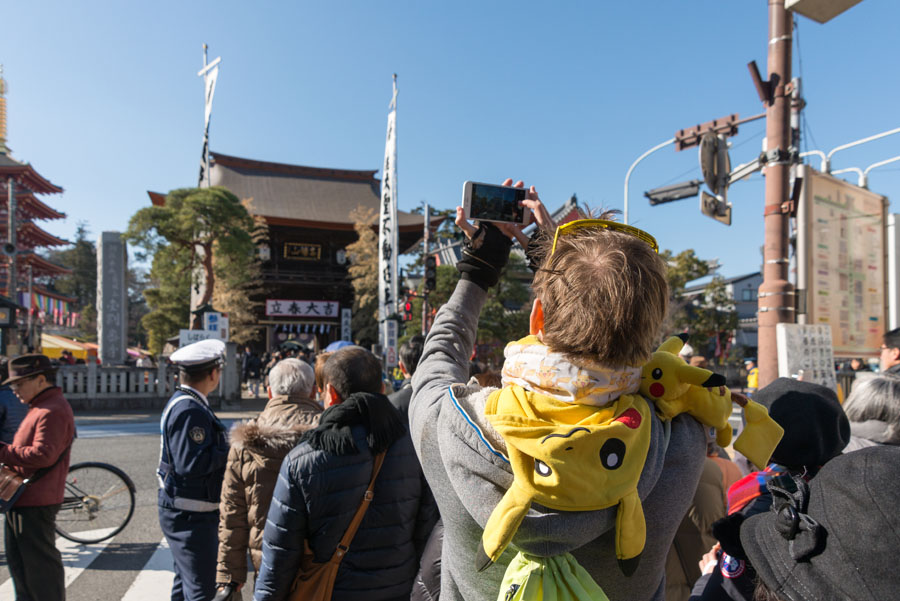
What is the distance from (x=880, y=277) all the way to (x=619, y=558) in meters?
6.67

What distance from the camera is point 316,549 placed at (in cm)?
190

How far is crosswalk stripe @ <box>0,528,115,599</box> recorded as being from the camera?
3.90 meters

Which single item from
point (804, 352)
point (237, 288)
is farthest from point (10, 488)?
point (237, 288)

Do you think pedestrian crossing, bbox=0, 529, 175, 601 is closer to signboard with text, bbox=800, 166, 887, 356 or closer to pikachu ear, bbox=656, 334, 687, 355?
pikachu ear, bbox=656, 334, 687, 355

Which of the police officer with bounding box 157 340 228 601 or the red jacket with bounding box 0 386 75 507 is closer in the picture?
the police officer with bounding box 157 340 228 601

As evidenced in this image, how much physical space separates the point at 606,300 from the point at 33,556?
3.72m

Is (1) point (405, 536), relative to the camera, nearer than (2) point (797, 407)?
No

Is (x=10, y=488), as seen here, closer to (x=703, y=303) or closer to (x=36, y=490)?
(x=36, y=490)

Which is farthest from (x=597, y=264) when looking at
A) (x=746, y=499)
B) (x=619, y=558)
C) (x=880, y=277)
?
(x=880, y=277)

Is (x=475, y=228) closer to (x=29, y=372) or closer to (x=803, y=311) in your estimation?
(x=29, y=372)

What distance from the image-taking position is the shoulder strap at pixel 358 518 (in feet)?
6.34

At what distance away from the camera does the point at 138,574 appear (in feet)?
13.6

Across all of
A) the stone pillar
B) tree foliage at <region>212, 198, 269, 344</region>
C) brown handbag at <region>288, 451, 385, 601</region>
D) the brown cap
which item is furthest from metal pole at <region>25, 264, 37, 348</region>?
brown handbag at <region>288, 451, 385, 601</region>

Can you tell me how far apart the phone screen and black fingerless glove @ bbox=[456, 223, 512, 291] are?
32 mm
